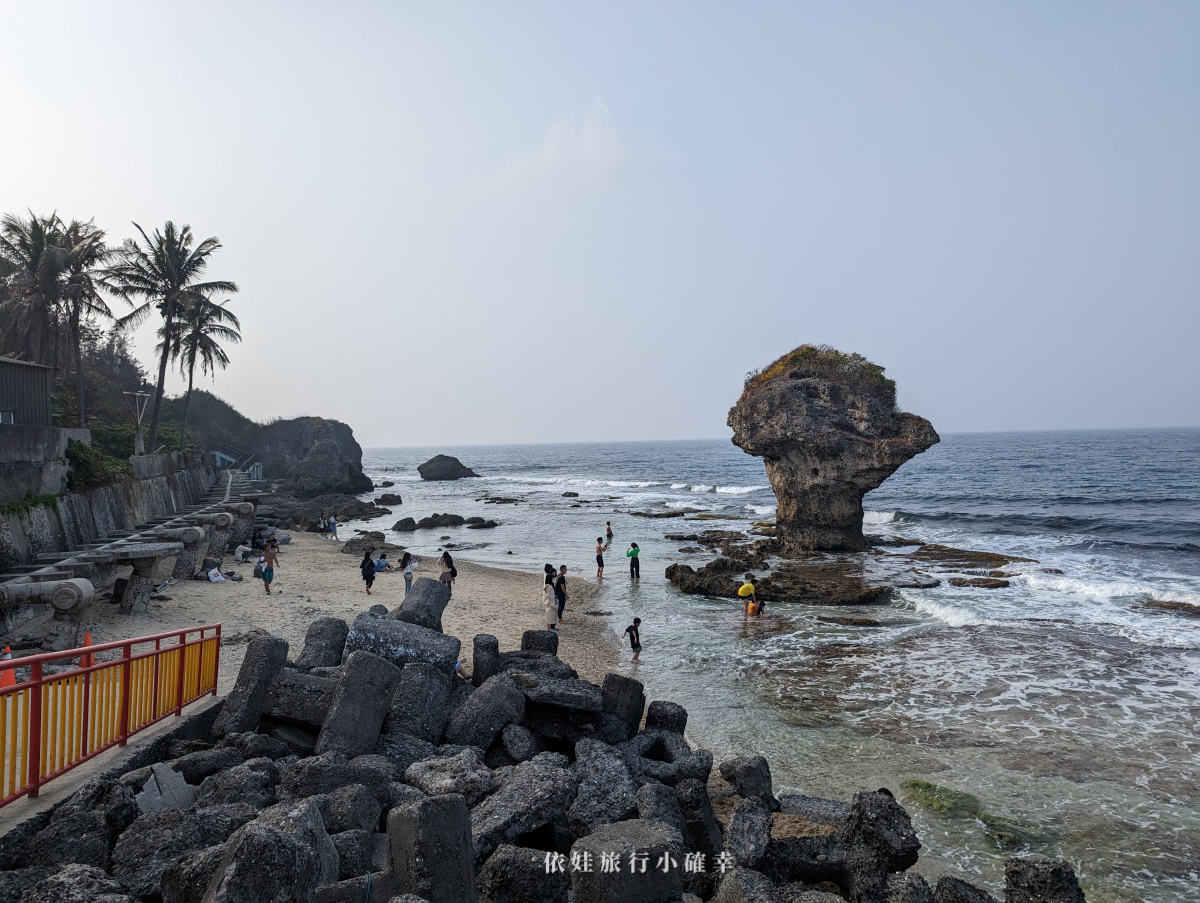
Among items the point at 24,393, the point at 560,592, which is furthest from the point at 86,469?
the point at 560,592

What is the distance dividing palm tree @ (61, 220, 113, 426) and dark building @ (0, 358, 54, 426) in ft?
30.6

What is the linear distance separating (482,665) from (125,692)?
4.79 metres

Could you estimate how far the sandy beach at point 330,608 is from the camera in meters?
14.9

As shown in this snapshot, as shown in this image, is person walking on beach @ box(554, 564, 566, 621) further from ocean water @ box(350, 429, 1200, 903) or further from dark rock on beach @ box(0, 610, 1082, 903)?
dark rock on beach @ box(0, 610, 1082, 903)

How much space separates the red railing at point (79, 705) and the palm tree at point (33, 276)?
28096mm

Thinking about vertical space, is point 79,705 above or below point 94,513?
below

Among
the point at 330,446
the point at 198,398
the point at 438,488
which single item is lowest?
the point at 438,488

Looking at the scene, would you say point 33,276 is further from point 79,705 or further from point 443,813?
point 443,813

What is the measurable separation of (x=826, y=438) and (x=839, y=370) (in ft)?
14.0

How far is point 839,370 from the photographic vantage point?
3189 centimetres

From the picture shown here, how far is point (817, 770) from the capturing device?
1020 centimetres

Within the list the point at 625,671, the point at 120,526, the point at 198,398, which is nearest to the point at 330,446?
the point at 198,398

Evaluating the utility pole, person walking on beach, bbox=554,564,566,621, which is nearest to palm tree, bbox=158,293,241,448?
the utility pole

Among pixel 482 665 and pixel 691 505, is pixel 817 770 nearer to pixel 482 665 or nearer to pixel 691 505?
pixel 482 665
